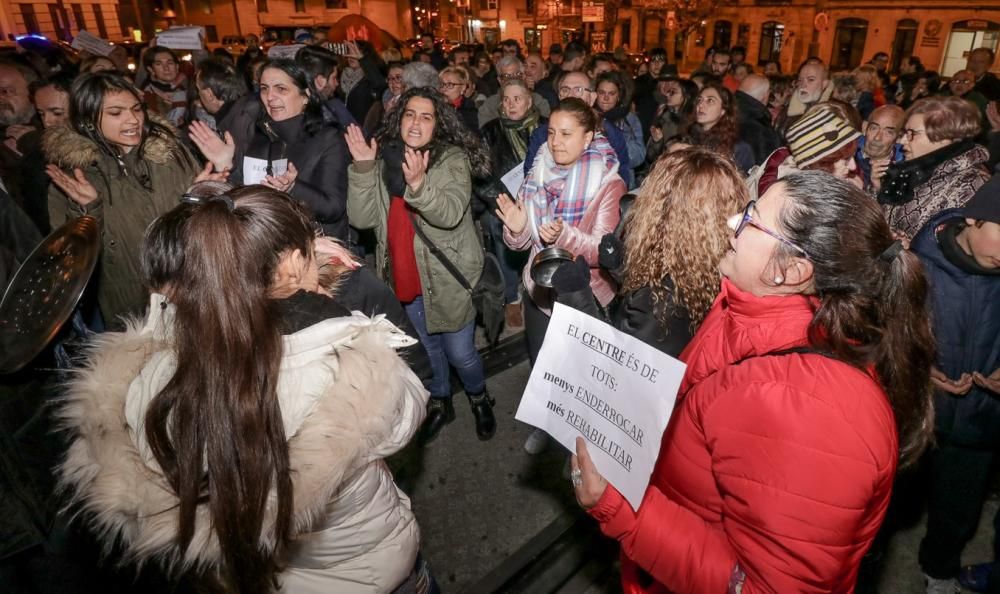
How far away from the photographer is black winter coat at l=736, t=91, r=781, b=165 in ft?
18.8

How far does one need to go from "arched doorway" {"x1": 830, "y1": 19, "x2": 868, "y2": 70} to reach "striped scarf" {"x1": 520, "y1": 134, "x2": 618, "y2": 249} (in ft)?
117

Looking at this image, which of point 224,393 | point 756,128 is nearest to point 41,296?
point 224,393

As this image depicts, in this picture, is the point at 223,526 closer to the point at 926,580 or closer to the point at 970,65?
the point at 926,580

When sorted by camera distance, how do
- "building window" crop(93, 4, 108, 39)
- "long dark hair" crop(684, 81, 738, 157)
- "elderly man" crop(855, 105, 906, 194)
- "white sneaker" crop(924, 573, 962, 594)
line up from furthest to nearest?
"building window" crop(93, 4, 108, 39)
"long dark hair" crop(684, 81, 738, 157)
"elderly man" crop(855, 105, 906, 194)
"white sneaker" crop(924, 573, 962, 594)

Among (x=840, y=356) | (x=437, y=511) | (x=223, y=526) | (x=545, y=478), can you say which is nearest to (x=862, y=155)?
→ (x=545, y=478)

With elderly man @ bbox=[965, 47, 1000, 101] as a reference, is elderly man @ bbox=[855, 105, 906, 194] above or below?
below

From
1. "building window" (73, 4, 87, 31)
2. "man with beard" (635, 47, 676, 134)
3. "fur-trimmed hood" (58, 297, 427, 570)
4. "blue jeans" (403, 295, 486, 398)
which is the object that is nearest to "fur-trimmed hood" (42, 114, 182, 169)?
"blue jeans" (403, 295, 486, 398)

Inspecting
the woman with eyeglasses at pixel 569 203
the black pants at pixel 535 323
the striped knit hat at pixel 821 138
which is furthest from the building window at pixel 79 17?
the striped knit hat at pixel 821 138

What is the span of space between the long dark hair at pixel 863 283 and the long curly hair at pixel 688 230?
0.68 metres

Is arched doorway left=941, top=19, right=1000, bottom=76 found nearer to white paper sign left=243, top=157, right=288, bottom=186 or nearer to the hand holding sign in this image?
white paper sign left=243, top=157, right=288, bottom=186

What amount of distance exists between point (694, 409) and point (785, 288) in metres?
0.44

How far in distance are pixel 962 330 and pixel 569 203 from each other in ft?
6.94

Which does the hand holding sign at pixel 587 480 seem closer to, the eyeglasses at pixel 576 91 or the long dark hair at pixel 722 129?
the long dark hair at pixel 722 129

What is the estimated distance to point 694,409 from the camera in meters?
1.47
